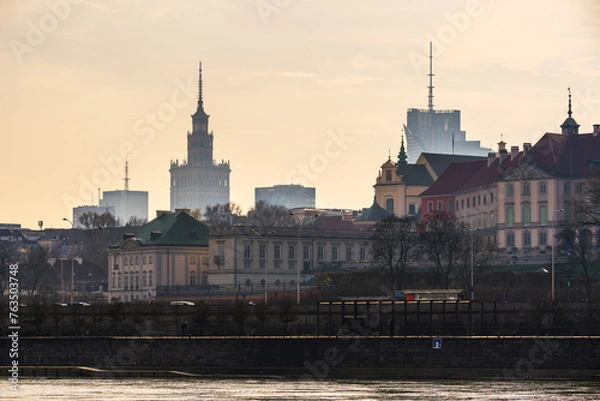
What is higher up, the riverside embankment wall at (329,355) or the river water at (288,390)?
the riverside embankment wall at (329,355)

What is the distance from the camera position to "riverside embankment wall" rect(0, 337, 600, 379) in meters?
111

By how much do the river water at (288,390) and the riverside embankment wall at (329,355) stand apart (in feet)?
11.9

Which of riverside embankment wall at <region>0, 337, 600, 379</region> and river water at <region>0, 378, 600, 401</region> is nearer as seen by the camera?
river water at <region>0, 378, 600, 401</region>

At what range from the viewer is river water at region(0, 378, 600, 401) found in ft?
318

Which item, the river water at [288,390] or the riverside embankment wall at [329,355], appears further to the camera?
the riverside embankment wall at [329,355]

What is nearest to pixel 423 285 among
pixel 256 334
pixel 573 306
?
pixel 573 306

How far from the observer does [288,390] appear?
4021 inches

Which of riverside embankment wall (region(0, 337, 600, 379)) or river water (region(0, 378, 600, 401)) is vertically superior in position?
riverside embankment wall (region(0, 337, 600, 379))

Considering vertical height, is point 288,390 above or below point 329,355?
below

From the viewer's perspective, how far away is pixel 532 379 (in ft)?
358

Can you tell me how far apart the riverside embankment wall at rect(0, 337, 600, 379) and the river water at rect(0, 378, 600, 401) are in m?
3.63

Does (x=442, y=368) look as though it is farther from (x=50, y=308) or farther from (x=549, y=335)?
(x=50, y=308)

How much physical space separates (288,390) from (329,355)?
13.6 m

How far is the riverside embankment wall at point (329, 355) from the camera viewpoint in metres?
111
